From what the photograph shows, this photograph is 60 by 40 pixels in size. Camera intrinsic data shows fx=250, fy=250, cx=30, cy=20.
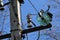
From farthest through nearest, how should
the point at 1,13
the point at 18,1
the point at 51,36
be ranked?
1. the point at 51,36
2. the point at 1,13
3. the point at 18,1


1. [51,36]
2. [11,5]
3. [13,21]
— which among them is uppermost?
[11,5]

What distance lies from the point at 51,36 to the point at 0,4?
A: 386cm

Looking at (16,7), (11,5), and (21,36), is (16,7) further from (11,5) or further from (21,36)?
(21,36)

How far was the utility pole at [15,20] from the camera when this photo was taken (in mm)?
5117

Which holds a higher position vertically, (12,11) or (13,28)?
(12,11)

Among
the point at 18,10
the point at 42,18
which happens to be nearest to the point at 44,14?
the point at 42,18

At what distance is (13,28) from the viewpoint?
5145 millimetres

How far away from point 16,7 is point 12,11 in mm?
122

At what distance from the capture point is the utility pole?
5117mm

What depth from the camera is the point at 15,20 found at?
17.1 feet

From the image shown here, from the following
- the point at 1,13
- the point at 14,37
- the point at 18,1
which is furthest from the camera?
the point at 1,13

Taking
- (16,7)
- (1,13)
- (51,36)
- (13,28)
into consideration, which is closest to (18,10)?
(16,7)

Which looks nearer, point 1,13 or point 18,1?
point 18,1

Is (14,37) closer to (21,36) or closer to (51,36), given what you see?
(21,36)
